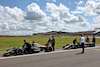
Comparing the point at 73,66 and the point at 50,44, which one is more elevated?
the point at 50,44

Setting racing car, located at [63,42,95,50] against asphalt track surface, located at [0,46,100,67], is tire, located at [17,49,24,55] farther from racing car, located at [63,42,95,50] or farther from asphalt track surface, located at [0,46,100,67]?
racing car, located at [63,42,95,50]

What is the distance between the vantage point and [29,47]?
449 inches

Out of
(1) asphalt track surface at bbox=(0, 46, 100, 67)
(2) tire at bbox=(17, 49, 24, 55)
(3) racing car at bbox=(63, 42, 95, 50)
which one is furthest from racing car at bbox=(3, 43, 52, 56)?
(3) racing car at bbox=(63, 42, 95, 50)

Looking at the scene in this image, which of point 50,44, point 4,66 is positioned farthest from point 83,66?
point 50,44

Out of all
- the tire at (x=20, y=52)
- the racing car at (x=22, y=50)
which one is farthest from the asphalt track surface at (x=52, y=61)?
the tire at (x=20, y=52)

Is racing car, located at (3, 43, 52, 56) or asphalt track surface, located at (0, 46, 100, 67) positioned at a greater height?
racing car, located at (3, 43, 52, 56)

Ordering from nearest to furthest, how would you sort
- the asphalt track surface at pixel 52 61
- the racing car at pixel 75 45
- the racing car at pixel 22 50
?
the asphalt track surface at pixel 52 61, the racing car at pixel 22 50, the racing car at pixel 75 45

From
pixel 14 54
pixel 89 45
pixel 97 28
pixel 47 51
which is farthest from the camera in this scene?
pixel 97 28

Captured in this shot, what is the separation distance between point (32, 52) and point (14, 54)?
1.84 meters

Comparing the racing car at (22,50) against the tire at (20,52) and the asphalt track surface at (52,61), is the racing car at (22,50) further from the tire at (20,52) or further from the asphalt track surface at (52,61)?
the asphalt track surface at (52,61)

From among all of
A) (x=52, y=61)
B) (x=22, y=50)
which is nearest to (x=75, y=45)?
(x=22, y=50)

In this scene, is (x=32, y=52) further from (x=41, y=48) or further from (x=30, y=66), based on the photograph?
(x=30, y=66)

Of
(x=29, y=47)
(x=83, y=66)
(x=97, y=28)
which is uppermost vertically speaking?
(x=97, y=28)

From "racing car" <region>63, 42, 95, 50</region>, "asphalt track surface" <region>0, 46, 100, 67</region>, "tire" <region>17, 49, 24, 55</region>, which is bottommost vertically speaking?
"asphalt track surface" <region>0, 46, 100, 67</region>
